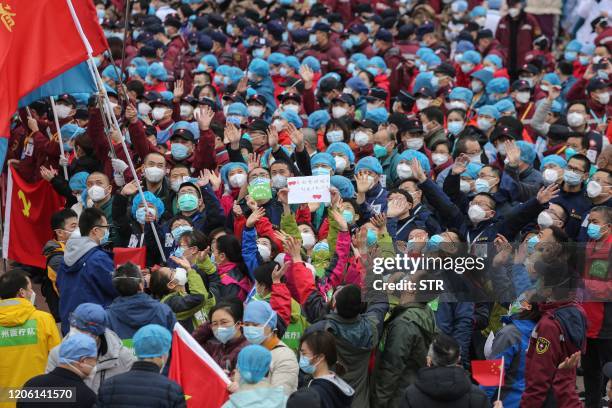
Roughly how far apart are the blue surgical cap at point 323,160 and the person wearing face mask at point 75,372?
5.42m

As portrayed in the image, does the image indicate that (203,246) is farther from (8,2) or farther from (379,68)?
(379,68)

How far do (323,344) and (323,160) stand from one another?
16.9 feet

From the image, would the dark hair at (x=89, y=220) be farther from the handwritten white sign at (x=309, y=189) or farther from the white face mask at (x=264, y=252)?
the handwritten white sign at (x=309, y=189)

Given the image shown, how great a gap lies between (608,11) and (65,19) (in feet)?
44.3

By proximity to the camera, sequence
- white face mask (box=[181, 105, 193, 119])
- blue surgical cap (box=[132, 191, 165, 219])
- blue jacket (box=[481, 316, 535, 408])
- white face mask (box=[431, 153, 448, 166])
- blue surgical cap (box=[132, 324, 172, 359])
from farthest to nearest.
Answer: white face mask (box=[181, 105, 193, 119]), white face mask (box=[431, 153, 448, 166]), blue surgical cap (box=[132, 191, 165, 219]), blue jacket (box=[481, 316, 535, 408]), blue surgical cap (box=[132, 324, 172, 359])

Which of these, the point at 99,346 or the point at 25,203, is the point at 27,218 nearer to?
the point at 25,203

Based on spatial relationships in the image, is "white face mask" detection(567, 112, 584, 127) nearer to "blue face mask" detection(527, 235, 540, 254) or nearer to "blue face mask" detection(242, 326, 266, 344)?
"blue face mask" detection(527, 235, 540, 254)

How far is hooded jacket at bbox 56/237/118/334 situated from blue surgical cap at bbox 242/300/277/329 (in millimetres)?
1681

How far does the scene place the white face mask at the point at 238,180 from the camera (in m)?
12.5

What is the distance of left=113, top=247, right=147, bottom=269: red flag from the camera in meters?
11.2

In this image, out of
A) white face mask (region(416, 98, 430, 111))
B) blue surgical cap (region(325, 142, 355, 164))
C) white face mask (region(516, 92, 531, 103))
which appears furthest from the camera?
white face mask (region(516, 92, 531, 103))

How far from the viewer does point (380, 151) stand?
14.2 meters

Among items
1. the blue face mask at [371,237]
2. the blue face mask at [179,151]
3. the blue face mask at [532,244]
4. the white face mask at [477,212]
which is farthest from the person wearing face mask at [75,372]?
the blue face mask at [179,151]

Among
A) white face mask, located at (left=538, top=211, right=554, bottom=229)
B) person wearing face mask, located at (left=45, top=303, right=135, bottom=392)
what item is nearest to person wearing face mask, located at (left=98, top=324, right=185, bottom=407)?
person wearing face mask, located at (left=45, top=303, right=135, bottom=392)
